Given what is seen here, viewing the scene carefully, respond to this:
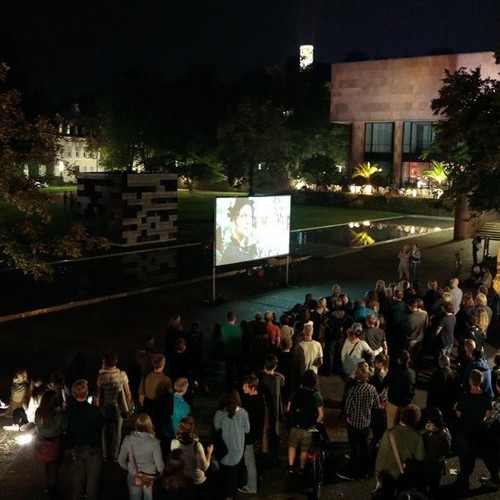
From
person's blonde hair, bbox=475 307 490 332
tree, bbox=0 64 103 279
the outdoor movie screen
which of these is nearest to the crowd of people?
person's blonde hair, bbox=475 307 490 332

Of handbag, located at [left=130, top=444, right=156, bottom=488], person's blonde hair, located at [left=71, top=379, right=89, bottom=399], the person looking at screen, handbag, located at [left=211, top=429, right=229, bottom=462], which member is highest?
the person looking at screen

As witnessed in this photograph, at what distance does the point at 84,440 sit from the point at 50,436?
1.51 feet

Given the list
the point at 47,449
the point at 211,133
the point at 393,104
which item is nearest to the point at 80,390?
the point at 47,449

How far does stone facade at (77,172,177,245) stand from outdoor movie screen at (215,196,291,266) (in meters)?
13.1

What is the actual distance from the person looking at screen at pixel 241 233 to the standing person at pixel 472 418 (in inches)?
426

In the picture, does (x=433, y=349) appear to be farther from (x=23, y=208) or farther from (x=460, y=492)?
(x=23, y=208)

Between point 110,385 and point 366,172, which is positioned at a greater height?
point 366,172

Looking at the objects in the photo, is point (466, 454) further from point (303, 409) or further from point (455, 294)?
point (455, 294)

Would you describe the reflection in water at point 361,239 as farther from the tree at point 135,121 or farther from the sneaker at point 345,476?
the tree at point 135,121

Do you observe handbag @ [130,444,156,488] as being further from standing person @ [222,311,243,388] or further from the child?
standing person @ [222,311,243,388]

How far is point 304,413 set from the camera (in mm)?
7352

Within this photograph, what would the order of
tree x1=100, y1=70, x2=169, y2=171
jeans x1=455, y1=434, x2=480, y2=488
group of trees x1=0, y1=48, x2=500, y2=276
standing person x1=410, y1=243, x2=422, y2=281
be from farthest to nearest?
1. tree x1=100, y1=70, x2=169, y2=171
2. standing person x1=410, y1=243, x2=422, y2=281
3. group of trees x1=0, y1=48, x2=500, y2=276
4. jeans x1=455, y1=434, x2=480, y2=488

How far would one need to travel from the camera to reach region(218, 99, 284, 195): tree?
5744cm

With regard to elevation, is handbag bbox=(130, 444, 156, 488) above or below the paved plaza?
above
